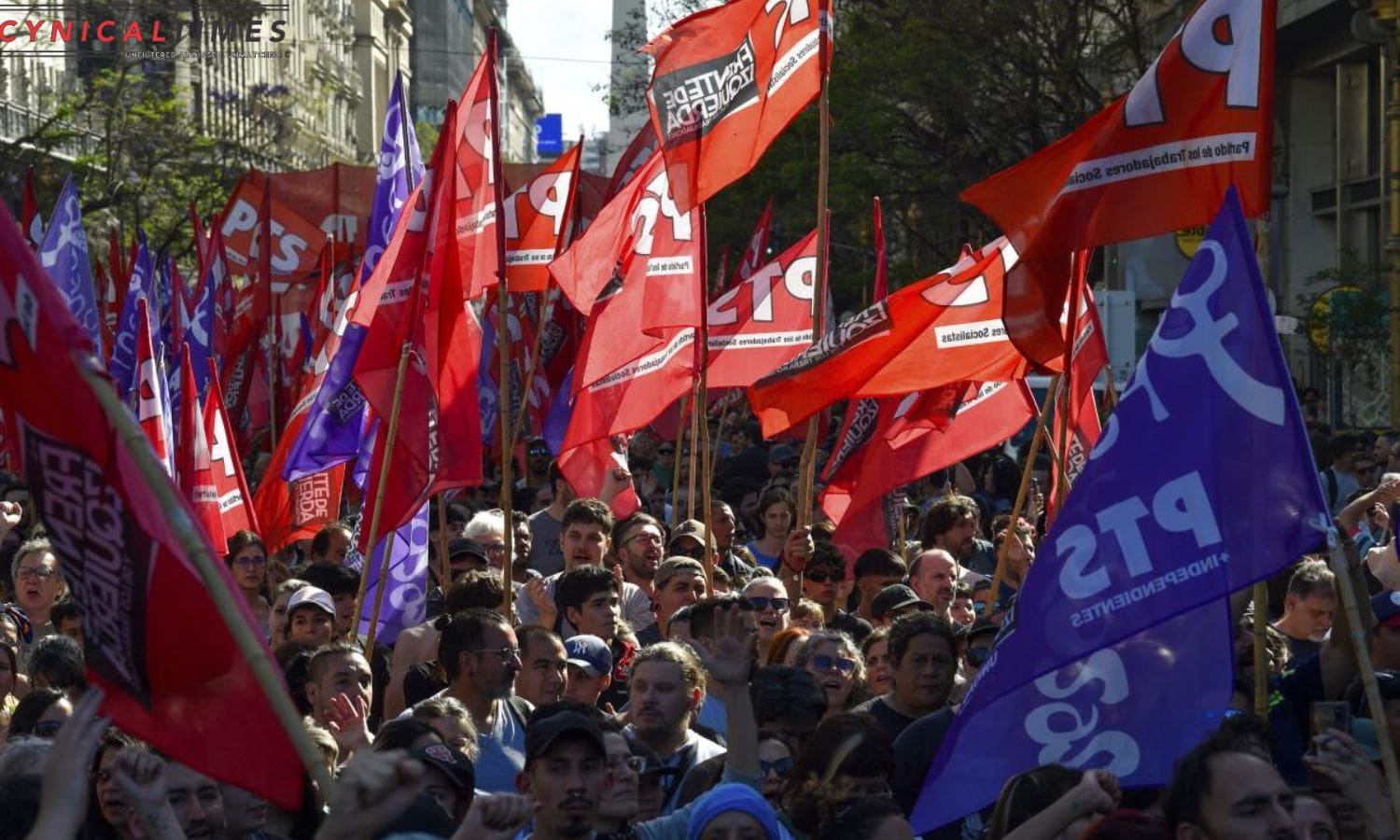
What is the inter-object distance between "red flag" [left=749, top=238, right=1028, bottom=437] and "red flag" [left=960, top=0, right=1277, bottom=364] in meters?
2.20

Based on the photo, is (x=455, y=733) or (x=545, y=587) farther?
(x=545, y=587)

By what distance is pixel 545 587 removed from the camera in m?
9.20

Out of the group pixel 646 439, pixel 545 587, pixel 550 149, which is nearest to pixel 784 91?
pixel 545 587

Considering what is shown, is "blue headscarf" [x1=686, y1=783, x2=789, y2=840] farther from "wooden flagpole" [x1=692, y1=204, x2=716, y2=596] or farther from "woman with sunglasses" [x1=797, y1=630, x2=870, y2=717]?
"wooden flagpole" [x1=692, y1=204, x2=716, y2=596]

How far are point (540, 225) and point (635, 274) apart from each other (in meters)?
2.45

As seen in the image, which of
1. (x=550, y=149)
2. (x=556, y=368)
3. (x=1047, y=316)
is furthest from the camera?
(x=550, y=149)

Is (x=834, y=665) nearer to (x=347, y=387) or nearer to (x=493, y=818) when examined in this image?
(x=493, y=818)

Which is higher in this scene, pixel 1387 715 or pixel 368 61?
pixel 368 61

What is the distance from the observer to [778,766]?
6090 millimetres

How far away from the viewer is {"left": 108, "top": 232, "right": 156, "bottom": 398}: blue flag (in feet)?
48.5

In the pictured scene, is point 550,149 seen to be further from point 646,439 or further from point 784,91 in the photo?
point 784,91

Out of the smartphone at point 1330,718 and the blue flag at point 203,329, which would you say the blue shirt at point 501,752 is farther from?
the blue flag at point 203,329

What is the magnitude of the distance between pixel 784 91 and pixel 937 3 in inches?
715

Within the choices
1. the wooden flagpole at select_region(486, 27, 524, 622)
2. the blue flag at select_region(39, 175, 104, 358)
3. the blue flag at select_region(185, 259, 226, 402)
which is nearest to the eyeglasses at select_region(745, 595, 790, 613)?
the wooden flagpole at select_region(486, 27, 524, 622)
